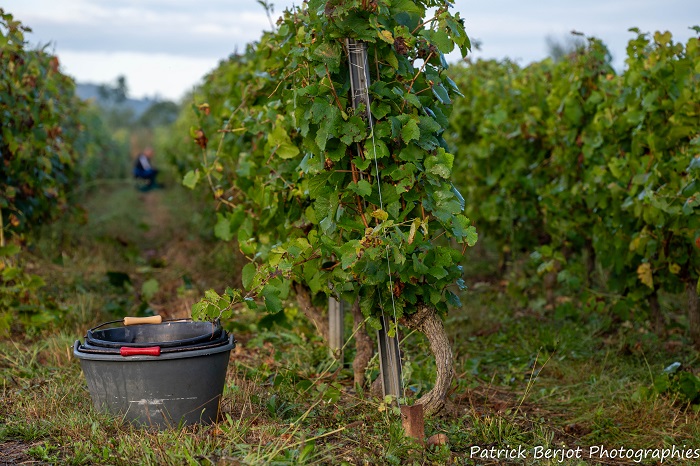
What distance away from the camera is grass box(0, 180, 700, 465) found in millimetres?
2896

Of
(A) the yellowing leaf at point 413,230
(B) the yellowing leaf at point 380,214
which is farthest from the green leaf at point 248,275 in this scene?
(A) the yellowing leaf at point 413,230

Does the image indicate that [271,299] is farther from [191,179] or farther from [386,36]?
[191,179]

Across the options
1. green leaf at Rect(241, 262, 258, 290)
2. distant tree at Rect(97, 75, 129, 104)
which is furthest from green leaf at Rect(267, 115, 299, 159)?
distant tree at Rect(97, 75, 129, 104)

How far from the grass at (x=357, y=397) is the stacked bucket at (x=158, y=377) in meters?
0.08

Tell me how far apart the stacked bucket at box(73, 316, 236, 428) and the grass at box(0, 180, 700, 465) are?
3.2 inches

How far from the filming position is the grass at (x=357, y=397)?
114 inches

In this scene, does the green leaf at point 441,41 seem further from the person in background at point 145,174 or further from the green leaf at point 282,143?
the person in background at point 145,174

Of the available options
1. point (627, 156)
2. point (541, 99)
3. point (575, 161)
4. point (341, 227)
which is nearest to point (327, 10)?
point (341, 227)

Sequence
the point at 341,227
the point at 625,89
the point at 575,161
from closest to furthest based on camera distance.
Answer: the point at 341,227, the point at 625,89, the point at 575,161

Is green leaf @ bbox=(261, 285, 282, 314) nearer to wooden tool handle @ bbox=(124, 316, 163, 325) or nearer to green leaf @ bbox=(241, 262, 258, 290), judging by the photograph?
green leaf @ bbox=(241, 262, 258, 290)

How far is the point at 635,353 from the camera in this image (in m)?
4.75

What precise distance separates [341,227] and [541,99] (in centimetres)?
382

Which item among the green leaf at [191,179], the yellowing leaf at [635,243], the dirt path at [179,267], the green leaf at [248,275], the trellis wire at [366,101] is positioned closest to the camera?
the trellis wire at [366,101]

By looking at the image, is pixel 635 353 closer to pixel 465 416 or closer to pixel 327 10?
pixel 465 416
